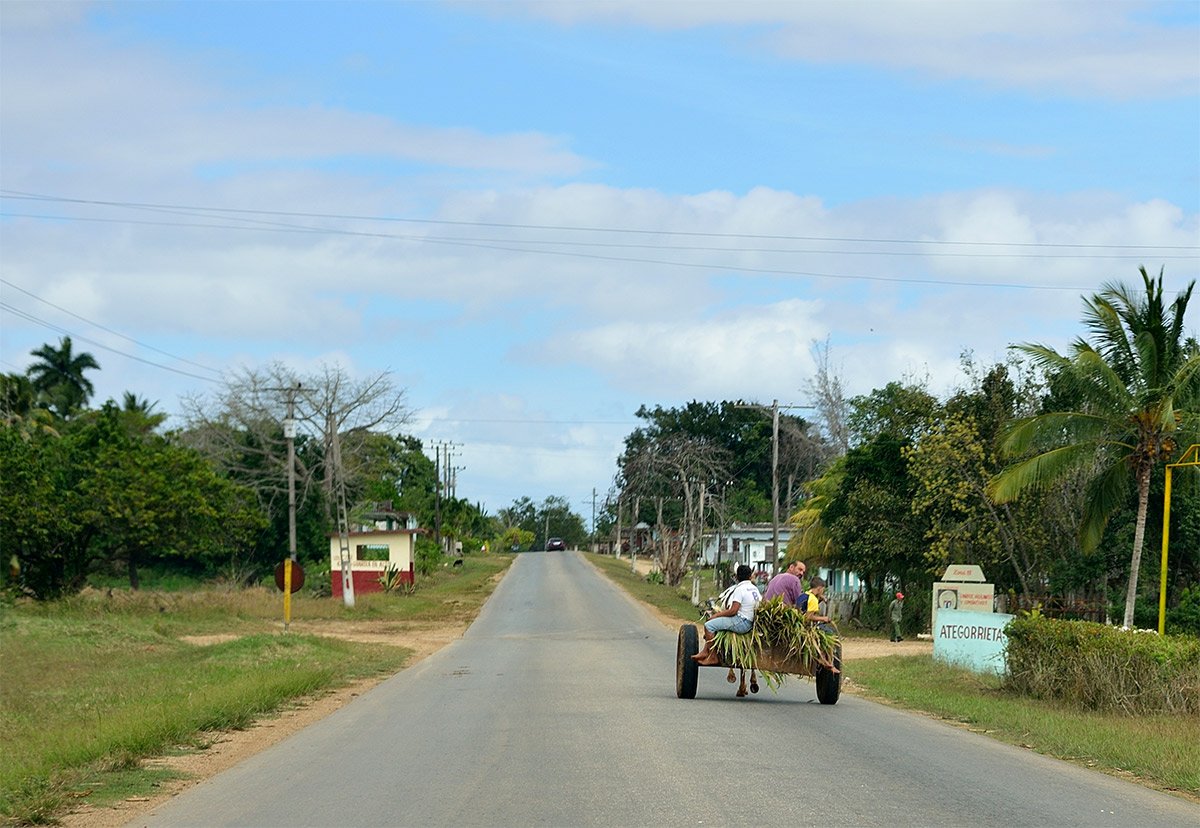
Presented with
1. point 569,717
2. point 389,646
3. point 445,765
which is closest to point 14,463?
point 389,646

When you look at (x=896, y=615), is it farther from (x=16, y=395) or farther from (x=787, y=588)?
(x=16, y=395)

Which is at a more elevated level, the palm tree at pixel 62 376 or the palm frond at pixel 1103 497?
the palm tree at pixel 62 376

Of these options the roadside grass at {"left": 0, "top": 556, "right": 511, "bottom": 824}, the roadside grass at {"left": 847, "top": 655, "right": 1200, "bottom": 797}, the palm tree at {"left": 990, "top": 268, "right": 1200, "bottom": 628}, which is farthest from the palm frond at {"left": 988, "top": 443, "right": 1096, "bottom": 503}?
the roadside grass at {"left": 0, "top": 556, "right": 511, "bottom": 824}

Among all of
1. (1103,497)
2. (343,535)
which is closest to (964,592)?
(1103,497)

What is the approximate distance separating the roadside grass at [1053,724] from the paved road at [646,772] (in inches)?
20.1

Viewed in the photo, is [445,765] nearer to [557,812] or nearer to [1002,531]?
[557,812]

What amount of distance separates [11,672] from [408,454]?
94.3m

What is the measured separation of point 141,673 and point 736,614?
570 inches

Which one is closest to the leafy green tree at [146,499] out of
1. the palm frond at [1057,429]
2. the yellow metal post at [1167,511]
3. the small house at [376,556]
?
the small house at [376,556]

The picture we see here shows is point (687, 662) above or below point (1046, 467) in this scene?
below

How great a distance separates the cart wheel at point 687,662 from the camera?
55.7 feet

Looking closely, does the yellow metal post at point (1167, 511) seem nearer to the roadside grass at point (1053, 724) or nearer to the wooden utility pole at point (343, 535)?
the roadside grass at point (1053, 724)

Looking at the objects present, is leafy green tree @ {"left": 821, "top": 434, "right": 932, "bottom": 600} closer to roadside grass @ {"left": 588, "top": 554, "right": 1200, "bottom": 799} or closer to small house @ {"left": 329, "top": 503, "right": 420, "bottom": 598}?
roadside grass @ {"left": 588, "top": 554, "right": 1200, "bottom": 799}

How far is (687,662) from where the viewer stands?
56.6 feet
